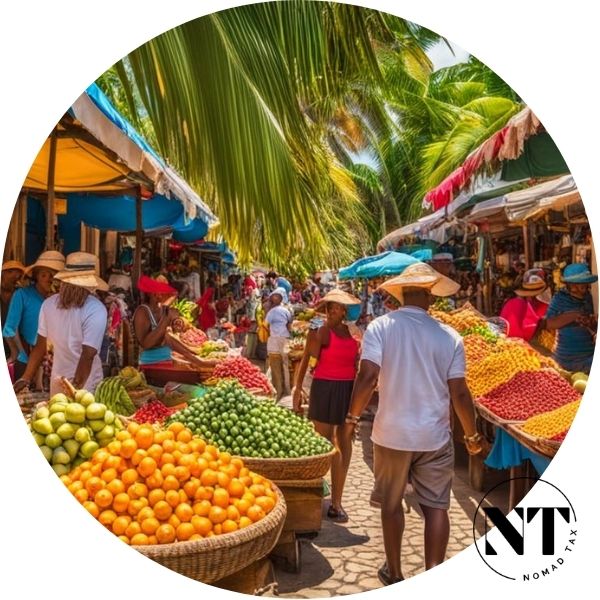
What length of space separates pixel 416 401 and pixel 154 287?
1689mm

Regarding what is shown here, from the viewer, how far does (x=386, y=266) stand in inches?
102

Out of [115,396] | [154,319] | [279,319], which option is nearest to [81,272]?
[115,396]

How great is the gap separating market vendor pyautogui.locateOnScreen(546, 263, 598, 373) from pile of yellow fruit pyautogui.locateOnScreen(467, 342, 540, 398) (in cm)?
16

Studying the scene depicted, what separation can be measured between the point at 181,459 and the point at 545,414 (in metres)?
1.85

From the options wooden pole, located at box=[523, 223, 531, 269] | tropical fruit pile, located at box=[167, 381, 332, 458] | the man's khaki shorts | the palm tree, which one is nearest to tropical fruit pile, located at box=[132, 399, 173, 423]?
tropical fruit pile, located at box=[167, 381, 332, 458]

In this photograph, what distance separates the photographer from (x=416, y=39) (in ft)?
8.69

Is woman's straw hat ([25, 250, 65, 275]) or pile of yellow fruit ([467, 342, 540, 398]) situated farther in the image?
pile of yellow fruit ([467, 342, 540, 398])

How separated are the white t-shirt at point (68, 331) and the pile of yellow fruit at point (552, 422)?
214 cm

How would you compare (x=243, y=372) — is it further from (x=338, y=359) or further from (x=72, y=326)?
(x=72, y=326)

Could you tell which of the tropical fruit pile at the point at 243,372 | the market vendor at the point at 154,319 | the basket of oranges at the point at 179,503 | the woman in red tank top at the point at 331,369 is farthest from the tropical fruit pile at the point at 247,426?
the market vendor at the point at 154,319

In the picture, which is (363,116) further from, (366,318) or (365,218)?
(366,318)

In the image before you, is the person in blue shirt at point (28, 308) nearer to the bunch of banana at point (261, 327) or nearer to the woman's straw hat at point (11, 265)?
the woman's straw hat at point (11, 265)

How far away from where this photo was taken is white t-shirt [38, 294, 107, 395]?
2.68m

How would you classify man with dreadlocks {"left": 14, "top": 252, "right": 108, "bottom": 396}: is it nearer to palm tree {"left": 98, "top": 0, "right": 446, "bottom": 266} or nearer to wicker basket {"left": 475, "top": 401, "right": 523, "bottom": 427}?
palm tree {"left": 98, "top": 0, "right": 446, "bottom": 266}
